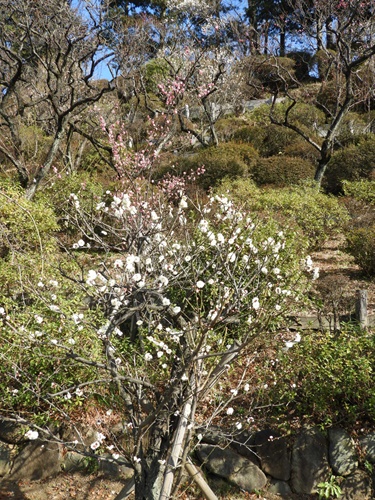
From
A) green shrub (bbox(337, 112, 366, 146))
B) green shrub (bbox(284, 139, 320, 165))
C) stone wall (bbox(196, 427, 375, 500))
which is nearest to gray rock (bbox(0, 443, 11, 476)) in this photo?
stone wall (bbox(196, 427, 375, 500))

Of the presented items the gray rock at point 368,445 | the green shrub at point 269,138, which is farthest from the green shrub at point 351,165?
the gray rock at point 368,445

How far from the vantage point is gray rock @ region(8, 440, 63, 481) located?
14.8ft

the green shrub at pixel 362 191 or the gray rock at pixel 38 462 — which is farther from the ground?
the green shrub at pixel 362 191

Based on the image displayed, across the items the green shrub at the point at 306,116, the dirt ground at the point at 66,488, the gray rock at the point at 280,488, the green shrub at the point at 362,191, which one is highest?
the green shrub at the point at 306,116

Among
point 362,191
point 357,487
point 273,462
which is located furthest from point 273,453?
point 362,191

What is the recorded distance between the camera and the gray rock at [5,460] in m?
4.59

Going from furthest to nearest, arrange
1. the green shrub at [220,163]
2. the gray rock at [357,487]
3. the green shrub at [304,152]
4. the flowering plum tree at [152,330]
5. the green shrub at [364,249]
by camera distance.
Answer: the green shrub at [304,152] < the green shrub at [220,163] < the green shrub at [364,249] < the gray rock at [357,487] < the flowering plum tree at [152,330]

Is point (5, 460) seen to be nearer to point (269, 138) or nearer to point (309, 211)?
point (309, 211)

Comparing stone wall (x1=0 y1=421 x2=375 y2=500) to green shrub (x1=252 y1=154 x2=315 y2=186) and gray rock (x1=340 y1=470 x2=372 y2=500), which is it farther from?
green shrub (x1=252 y1=154 x2=315 y2=186)

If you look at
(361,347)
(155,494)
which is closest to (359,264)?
(361,347)

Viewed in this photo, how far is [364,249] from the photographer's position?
7340mm

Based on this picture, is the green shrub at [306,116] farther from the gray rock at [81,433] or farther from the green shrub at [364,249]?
the gray rock at [81,433]

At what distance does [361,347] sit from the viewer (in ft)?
14.4

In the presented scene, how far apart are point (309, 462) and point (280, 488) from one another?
15.6 inches
